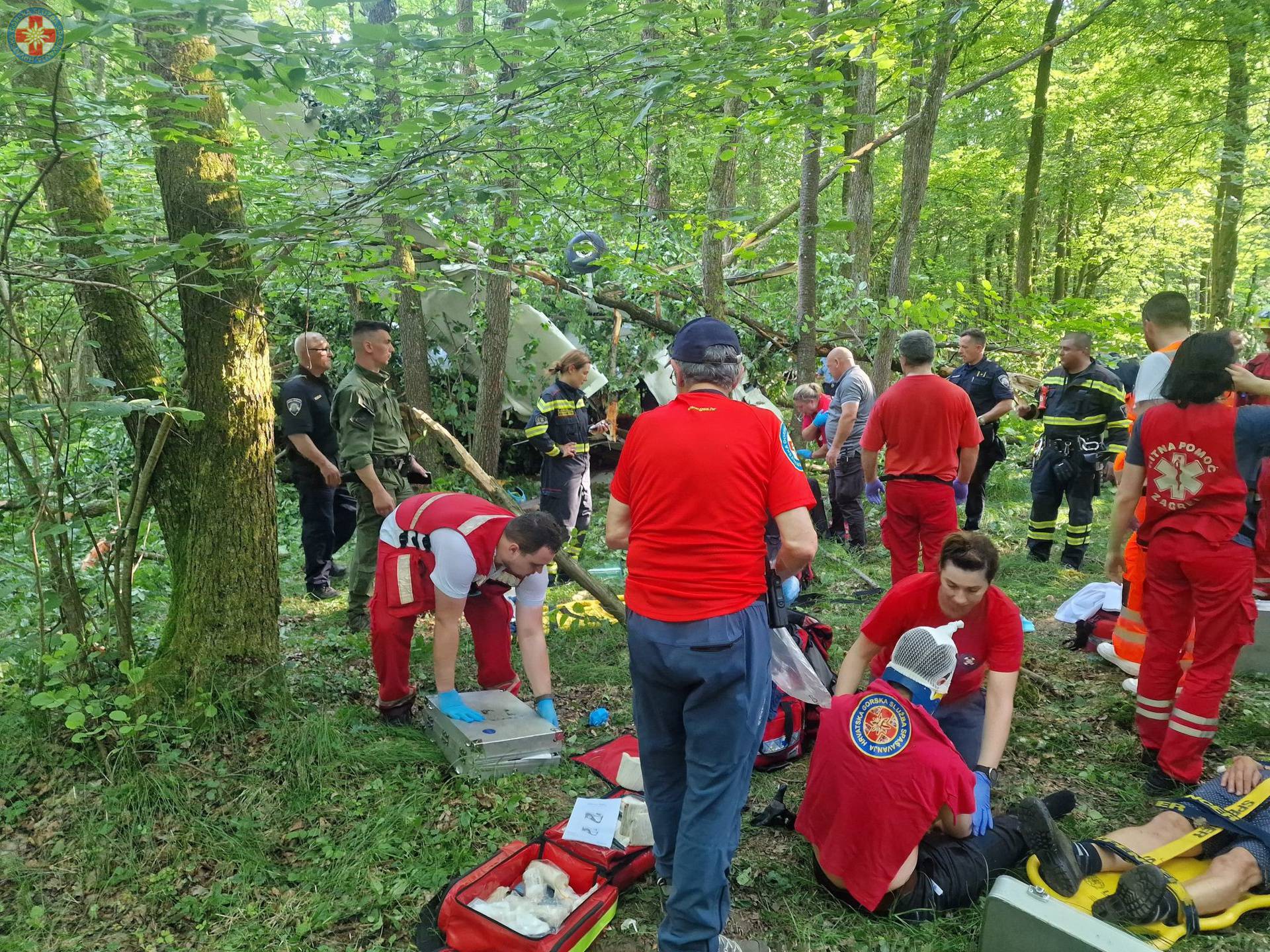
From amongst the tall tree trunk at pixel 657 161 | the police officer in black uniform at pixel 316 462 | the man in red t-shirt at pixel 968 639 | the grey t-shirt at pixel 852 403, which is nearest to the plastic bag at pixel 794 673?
the man in red t-shirt at pixel 968 639

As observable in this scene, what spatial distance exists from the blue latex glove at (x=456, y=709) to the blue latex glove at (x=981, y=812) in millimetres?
2064

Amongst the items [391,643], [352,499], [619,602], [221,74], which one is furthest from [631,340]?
[221,74]

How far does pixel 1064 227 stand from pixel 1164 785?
18957 millimetres

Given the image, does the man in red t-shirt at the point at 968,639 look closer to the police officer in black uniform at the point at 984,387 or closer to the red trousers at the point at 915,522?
the red trousers at the point at 915,522

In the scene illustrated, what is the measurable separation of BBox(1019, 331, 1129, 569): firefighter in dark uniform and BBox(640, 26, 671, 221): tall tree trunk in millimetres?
3642

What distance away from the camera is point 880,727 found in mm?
2582

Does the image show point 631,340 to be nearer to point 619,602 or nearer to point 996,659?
point 619,602

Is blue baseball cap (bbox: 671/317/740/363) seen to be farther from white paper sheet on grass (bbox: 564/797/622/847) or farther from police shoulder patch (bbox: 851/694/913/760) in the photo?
white paper sheet on grass (bbox: 564/797/622/847)

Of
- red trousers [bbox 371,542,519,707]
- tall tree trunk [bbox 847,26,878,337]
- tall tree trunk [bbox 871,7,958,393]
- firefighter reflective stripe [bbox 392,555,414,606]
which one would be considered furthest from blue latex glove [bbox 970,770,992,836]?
tall tree trunk [bbox 847,26,878,337]

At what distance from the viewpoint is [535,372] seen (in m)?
9.38

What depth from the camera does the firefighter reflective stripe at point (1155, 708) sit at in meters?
3.51

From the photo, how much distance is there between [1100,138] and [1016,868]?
1580cm

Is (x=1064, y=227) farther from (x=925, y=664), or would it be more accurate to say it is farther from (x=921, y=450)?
(x=925, y=664)

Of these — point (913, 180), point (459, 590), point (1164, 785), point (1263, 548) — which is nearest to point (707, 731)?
point (459, 590)
